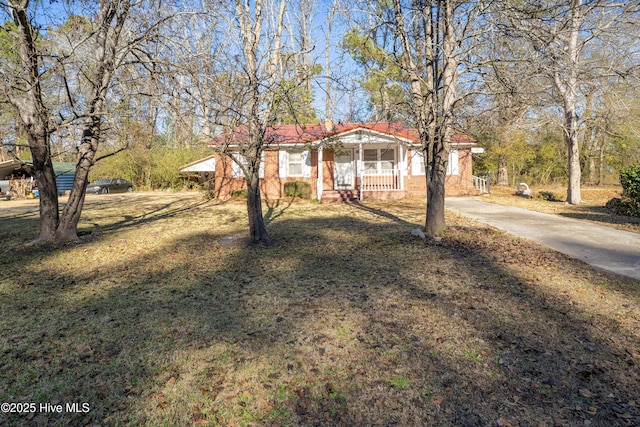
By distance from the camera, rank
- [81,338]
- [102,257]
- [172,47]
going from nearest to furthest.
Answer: [81,338], [102,257], [172,47]

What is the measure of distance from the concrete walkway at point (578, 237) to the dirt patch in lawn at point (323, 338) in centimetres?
59

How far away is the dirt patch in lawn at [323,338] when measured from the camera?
94.3 inches

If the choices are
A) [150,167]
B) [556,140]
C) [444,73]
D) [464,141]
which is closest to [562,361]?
[444,73]

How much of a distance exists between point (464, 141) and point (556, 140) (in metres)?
11.5

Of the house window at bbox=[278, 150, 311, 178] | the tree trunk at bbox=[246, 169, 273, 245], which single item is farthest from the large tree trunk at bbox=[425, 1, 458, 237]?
the house window at bbox=[278, 150, 311, 178]

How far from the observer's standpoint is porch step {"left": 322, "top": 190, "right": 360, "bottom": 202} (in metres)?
16.9

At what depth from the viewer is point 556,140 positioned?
24.5m

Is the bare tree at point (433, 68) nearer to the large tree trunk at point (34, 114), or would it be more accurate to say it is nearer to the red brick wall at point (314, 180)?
the large tree trunk at point (34, 114)

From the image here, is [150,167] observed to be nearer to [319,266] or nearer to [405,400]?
[319,266]

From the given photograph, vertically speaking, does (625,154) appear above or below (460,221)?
above

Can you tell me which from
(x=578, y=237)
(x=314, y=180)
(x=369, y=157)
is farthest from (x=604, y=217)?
(x=314, y=180)

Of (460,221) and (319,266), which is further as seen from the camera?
(460,221)

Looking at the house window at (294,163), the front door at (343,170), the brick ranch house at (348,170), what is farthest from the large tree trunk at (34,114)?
the front door at (343,170)

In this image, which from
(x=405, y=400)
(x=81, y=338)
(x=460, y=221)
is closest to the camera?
(x=405, y=400)
